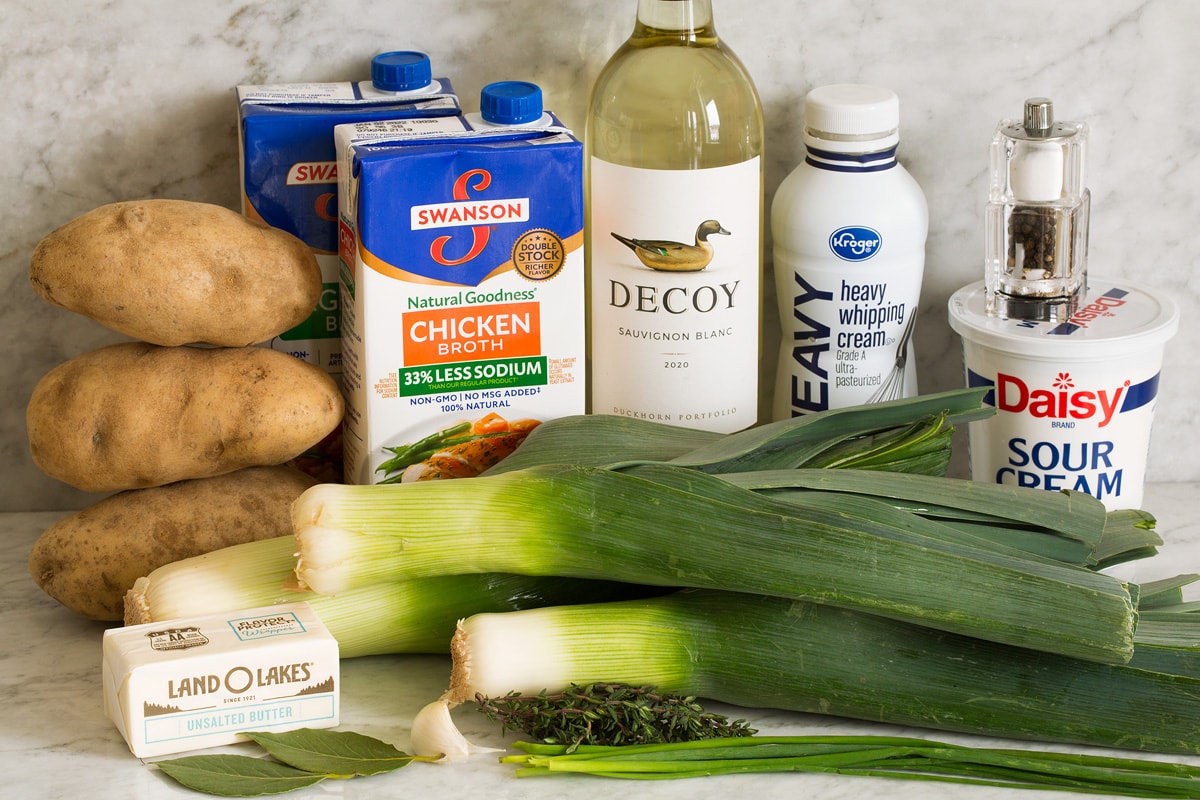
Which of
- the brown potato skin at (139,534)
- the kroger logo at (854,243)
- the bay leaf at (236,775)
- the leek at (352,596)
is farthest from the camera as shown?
the kroger logo at (854,243)

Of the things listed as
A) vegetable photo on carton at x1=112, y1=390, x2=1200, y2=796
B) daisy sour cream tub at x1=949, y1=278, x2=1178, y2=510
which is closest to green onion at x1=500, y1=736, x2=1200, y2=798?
vegetable photo on carton at x1=112, y1=390, x2=1200, y2=796

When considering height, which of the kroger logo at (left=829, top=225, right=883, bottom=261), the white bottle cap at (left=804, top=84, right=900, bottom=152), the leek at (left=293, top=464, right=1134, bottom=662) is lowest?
the leek at (left=293, top=464, right=1134, bottom=662)

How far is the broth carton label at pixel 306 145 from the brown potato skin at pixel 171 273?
0.21 ft

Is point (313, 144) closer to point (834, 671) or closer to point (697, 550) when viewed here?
point (697, 550)

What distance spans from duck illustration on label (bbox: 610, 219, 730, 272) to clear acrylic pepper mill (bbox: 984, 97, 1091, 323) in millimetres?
273

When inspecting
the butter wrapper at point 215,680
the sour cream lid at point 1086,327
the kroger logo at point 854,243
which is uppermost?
the kroger logo at point 854,243

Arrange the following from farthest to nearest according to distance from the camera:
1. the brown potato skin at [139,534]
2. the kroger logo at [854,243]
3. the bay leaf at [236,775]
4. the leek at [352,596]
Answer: the kroger logo at [854,243] → the brown potato skin at [139,534] → the leek at [352,596] → the bay leaf at [236,775]

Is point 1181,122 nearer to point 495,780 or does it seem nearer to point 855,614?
point 855,614

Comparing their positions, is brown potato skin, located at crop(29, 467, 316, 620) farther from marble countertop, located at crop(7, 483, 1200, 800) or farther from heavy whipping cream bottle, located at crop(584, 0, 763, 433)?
heavy whipping cream bottle, located at crop(584, 0, 763, 433)

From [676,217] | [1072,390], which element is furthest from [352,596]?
[1072,390]

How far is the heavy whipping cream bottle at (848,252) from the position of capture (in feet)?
3.97

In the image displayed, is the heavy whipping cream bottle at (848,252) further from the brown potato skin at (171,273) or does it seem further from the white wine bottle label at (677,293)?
the brown potato skin at (171,273)

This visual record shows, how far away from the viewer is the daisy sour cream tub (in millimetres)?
1175

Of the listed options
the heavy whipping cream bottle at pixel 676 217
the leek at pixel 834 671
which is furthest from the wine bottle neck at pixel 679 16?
the leek at pixel 834 671
